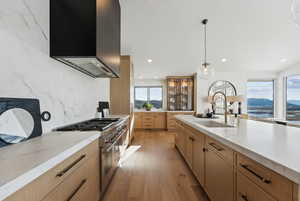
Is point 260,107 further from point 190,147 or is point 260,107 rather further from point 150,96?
point 190,147

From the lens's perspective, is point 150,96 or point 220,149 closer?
point 220,149

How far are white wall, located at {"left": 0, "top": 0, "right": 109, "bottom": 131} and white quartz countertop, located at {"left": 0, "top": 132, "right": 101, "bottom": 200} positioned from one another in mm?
499

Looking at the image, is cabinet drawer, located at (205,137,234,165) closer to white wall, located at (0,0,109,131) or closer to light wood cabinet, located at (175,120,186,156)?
light wood cabinet, located at (175,120,186,156)

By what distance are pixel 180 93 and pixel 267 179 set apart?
17.6 feet

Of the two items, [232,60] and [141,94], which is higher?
[232,60]

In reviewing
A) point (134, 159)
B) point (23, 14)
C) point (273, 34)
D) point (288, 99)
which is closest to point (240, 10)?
point (273, 34)

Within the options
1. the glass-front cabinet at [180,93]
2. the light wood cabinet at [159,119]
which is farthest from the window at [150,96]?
the light wood cabinet at [159,119]

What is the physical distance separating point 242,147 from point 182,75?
5.26 meters

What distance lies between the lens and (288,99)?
5117mm

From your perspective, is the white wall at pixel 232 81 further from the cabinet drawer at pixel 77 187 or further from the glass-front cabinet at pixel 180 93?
the cabinet drawer at pixel 77 187

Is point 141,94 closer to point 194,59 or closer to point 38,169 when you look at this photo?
point 194,59

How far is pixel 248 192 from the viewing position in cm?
91

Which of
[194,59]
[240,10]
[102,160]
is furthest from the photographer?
[194,59]

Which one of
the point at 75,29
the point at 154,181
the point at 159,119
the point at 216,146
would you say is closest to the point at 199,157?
the point at 216,146
